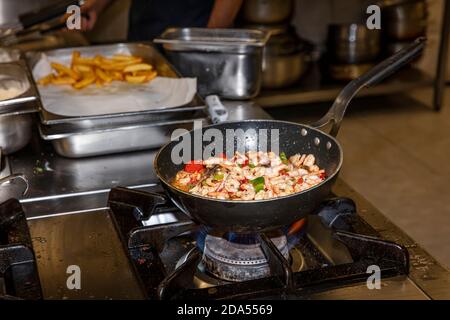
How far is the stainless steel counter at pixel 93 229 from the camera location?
1029mm

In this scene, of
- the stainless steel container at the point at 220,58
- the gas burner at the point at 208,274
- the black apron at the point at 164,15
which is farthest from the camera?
the black apron at the point at 164,15

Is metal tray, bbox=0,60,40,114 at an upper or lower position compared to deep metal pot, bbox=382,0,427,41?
upper

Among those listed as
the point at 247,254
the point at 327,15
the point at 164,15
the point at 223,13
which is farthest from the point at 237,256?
the point at 327,15

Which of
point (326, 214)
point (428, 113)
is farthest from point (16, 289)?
point (428, 113)

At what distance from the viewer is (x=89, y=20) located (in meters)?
2.38

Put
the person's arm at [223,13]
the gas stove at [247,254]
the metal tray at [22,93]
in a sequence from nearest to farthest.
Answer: the gas stove at [247,254]
the metal tray at [22,93]
the person's arm at [223,13]

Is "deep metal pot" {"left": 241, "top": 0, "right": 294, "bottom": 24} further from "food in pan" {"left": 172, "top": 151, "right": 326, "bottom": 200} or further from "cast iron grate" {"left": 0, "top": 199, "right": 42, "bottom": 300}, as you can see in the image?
"cast iron grate" {"left": 0, "top": 199, "right": 42, "bottom": 300}

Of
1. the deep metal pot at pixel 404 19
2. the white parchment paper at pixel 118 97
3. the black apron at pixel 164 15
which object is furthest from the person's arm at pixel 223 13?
the deep metal pot at pixel 404 19

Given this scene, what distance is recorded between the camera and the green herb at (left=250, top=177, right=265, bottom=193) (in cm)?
114

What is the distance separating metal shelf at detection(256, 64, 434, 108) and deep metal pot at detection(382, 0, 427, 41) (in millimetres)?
228

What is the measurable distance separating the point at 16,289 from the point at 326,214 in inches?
21.9

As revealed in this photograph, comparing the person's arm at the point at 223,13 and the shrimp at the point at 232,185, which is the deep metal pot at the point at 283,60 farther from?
the shrimp at the point at 232,185

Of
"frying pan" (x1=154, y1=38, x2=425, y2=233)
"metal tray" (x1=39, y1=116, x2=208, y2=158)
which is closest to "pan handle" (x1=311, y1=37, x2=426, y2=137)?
"frying pan" (x1=154, y1=38, x2=425, y2=233)

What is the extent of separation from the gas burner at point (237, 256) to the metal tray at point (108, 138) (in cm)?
41
